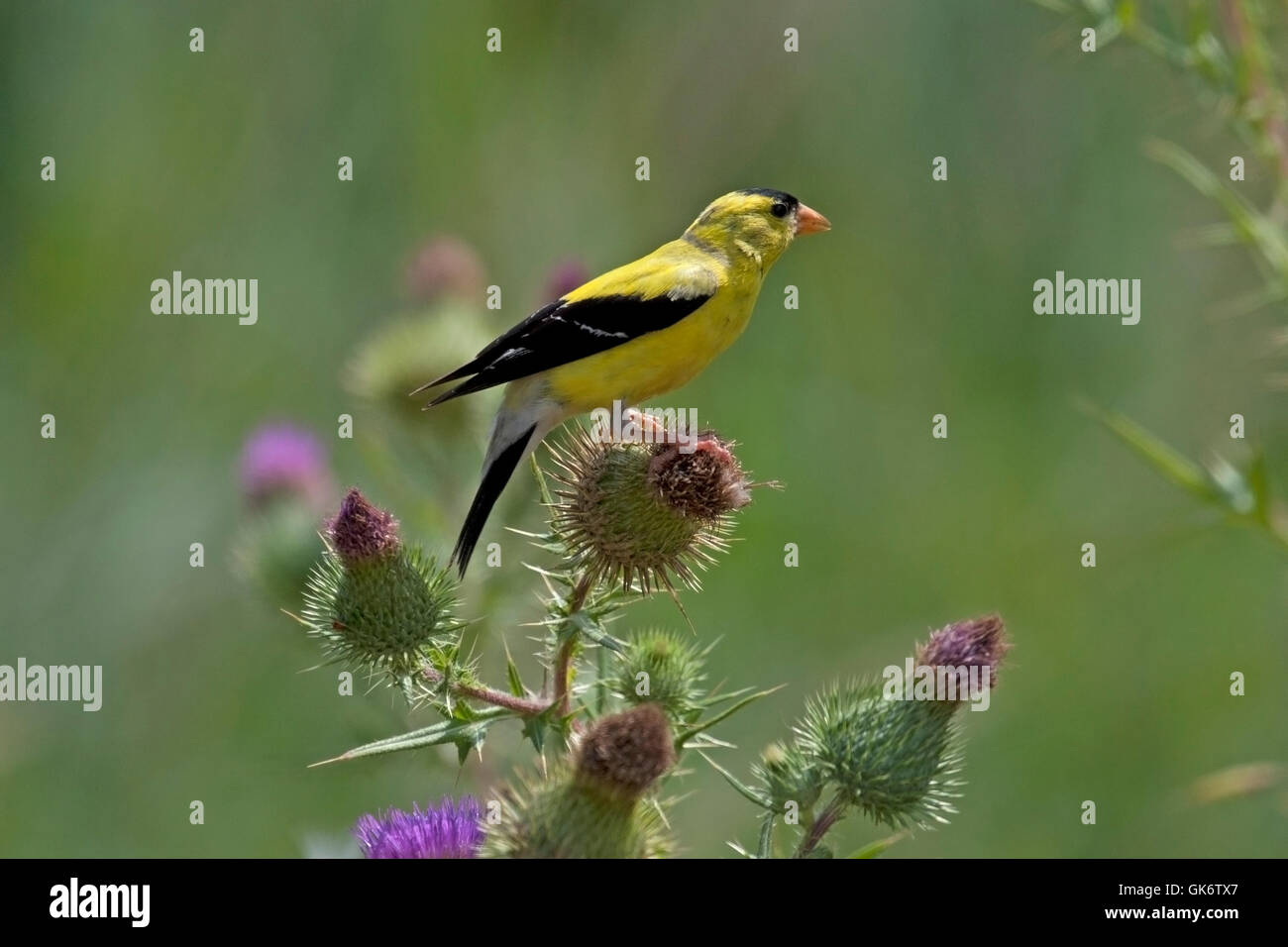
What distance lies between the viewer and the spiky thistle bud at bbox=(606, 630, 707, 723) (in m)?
2.69

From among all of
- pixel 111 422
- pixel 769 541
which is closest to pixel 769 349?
pixel 769 541

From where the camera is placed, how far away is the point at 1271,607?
16.4 feet

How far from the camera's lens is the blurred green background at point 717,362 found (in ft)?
15.6

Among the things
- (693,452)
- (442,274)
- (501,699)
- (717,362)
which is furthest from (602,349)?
(717,362)

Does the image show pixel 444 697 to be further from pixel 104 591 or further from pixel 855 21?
pixel 855 21

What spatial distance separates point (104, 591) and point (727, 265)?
9.76ft

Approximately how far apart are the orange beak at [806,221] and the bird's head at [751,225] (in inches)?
0.6

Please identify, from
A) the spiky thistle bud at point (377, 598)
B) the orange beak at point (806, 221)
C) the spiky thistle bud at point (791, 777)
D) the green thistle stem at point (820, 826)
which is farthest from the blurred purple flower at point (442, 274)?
the green thistle stem at point (820, 826)

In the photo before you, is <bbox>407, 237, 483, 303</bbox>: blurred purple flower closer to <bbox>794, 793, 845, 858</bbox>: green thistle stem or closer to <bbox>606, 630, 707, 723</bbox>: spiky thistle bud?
<bbox>606, 630, 707, 723</bbox>: spiky thistle bud

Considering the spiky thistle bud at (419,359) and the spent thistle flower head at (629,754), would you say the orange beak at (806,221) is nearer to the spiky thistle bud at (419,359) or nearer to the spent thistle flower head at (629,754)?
the spiky thistle bud at (419,359)

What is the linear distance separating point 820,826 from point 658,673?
0.54 meters

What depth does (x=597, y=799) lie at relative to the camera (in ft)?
7.09

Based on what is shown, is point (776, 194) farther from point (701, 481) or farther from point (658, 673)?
point (658, 673)

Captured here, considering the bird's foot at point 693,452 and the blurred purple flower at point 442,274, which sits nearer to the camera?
the bird's foot at point 693,452
